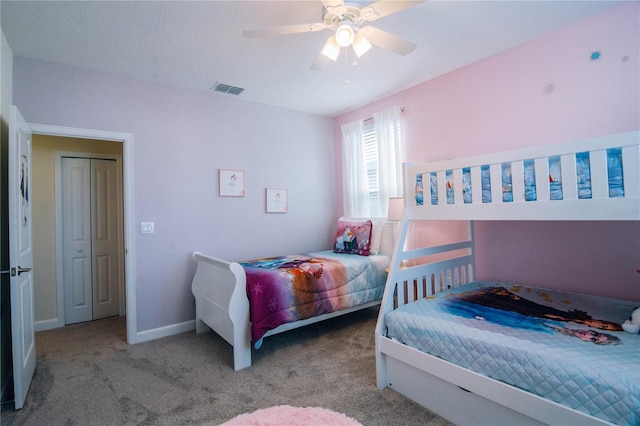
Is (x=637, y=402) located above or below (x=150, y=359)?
above

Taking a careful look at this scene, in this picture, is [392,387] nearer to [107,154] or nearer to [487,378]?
[487,378]

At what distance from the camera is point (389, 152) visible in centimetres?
365

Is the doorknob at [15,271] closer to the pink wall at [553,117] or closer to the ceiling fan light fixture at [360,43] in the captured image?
the ceiling fan light fixture at [360,43]

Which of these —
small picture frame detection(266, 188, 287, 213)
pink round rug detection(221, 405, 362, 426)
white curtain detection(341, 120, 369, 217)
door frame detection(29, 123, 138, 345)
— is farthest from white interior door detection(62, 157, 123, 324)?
pink round rug detection(221, 405, 362, 426)

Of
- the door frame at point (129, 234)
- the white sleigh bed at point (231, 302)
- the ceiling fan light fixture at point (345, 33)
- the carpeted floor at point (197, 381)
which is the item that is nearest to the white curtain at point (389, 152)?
the white sleigh bed at point (231, 302)

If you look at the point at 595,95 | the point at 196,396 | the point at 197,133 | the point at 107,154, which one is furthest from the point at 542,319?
the point at 107,154

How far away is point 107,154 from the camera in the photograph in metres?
3.85

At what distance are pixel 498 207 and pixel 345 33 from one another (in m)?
1.34

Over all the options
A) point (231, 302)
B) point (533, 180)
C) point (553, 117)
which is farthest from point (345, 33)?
point (231, 302)

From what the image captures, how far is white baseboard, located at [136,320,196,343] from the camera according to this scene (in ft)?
9.71

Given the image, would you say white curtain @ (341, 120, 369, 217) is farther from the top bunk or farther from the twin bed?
the top bunk

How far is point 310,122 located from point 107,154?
2.57 m

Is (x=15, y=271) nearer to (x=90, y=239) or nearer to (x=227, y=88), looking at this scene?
(x=90, y=239)

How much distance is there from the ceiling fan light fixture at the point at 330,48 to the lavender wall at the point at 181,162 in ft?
6.28
